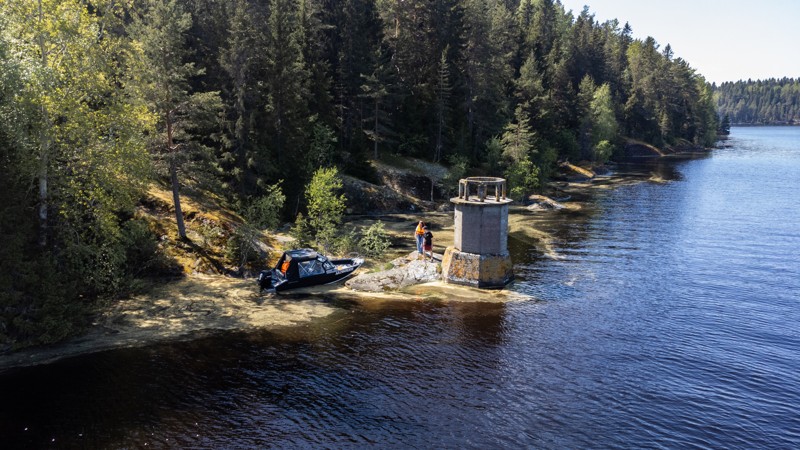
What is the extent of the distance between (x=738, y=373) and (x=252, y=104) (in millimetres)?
36269

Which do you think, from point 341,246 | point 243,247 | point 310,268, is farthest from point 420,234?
point 243,247

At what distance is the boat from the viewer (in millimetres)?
26469

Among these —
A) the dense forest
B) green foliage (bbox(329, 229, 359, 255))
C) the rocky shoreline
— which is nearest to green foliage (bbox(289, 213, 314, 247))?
green foliage (bbox(329, 229, 359, 255))

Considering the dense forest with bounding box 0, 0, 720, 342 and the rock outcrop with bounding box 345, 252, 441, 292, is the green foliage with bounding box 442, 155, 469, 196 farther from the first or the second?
the rock outcrop with bounding box 345, 252, 441, 292

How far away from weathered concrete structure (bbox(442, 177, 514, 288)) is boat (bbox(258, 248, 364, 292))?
6689 mm

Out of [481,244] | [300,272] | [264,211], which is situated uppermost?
[264,211]

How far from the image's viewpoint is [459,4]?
69.4 m

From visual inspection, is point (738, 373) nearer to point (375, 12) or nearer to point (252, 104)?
point (252, 104)

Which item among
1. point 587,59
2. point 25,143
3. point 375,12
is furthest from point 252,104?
point 587,59

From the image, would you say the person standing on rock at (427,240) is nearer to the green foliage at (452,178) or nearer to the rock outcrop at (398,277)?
the rock outcrop at (398,277)

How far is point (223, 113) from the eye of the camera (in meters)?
39.3

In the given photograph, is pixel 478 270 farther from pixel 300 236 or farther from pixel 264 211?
pixel 264 211

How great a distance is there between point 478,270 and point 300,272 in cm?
999

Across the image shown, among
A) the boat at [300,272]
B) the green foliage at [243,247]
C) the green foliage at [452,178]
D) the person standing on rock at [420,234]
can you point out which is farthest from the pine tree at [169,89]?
the green foliage at [452,178]
